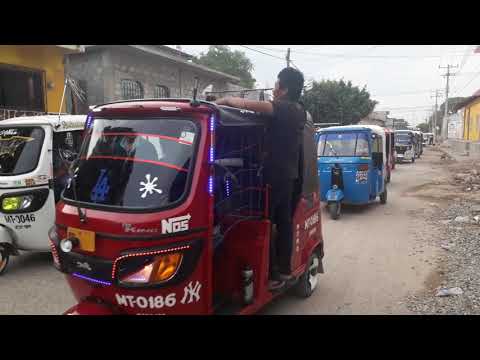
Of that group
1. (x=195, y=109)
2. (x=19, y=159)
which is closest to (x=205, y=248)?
(x=195, y=109)

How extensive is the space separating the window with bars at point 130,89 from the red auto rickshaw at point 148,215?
473 inches

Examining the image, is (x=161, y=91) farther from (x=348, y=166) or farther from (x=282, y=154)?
(x=282, y=154)

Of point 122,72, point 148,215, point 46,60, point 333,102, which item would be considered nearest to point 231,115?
point 148,215

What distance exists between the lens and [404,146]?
995 inches

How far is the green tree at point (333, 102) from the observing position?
1114 inches

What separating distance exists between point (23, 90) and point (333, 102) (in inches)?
857

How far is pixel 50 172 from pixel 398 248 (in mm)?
5836

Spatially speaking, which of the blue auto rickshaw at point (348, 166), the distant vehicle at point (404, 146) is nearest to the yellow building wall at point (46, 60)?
the blue auto rickshaw at point (348, 166)

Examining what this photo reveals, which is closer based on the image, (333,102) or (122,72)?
(122,72)

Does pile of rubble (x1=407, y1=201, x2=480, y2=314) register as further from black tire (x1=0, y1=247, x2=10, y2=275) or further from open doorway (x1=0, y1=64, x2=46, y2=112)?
open doorway (x1=0, y1=64, x2=46, y2=112)

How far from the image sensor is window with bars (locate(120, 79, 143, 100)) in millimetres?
14663

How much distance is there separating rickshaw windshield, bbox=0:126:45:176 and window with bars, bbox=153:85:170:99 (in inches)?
433

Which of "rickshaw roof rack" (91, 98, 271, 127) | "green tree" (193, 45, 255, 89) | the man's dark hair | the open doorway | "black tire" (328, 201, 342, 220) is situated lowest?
"black tire" (328, 201, 342, 220)

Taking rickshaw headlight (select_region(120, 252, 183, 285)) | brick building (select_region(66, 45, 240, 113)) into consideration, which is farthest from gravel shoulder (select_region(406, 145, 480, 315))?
brick building (select_region(66, 45, 240, 113))
